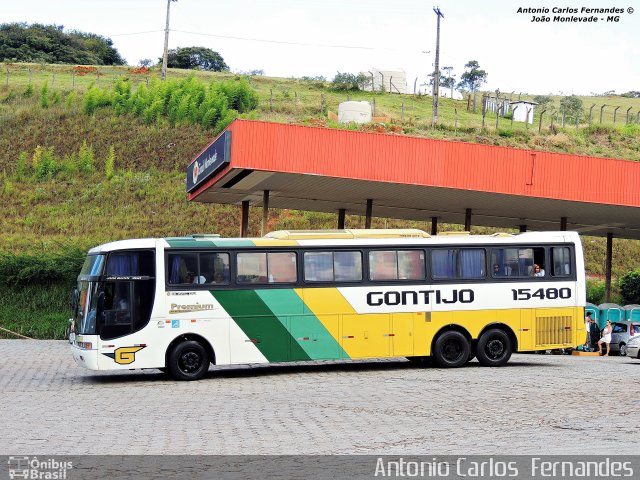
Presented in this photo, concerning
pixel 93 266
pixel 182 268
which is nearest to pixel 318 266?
pixel 182 268

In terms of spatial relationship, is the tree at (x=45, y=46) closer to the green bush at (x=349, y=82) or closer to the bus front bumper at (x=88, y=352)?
the green bush at (x=349, y=82)

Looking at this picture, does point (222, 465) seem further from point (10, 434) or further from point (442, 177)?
point (442, 177)

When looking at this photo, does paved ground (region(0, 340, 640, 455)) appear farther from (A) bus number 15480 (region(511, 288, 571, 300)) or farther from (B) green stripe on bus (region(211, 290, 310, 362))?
(A) bus number 15480 (region(511, 288, 571, 300))

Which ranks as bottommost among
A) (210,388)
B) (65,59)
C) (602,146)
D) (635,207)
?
(210,388)

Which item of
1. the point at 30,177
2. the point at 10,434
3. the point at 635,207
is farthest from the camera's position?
the point at 30,177

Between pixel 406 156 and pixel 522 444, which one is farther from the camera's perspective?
pixel 406 156

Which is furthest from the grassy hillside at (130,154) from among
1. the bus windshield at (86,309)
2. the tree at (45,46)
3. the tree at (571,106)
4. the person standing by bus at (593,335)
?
the bus windshield at (86,309)

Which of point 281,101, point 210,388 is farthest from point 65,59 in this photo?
point 210,388

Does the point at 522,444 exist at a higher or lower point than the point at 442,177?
lower

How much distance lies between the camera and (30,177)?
68.0 meters

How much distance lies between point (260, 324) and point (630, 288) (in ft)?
96.8

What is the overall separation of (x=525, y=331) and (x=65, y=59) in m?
103

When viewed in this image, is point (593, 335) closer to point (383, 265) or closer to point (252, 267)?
point (383, 265)

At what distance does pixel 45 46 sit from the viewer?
117 m
